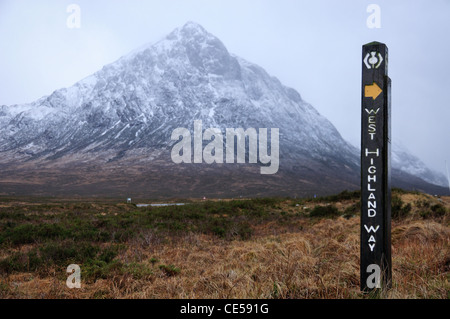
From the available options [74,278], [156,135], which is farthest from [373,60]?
[156,135]

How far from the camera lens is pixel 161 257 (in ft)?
25.4

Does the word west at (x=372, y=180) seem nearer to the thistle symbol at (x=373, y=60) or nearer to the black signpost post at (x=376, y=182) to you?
the black signpost post at (x=376, y=182)

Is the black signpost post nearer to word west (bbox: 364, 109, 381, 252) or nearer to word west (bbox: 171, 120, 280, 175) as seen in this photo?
word west (bbox: 364, 109, 381, 252)

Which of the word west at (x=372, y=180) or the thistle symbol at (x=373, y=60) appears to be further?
the thistle symbol at (x=373, y=60)

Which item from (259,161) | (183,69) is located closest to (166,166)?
(259,161)

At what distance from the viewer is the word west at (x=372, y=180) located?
381 centimetres

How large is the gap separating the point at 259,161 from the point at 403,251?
122m

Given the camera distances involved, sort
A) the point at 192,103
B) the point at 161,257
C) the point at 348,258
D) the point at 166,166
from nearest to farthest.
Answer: the point at 348,258
the point at 161,257
the point at 166,166
the point at 192,103

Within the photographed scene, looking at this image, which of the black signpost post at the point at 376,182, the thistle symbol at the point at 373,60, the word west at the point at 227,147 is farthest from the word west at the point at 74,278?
the word west at the point at 227,147

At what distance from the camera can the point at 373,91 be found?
3900 millimetres

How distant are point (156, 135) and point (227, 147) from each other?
116 feet

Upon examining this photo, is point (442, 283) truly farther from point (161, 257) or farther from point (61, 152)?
point (61, 152)

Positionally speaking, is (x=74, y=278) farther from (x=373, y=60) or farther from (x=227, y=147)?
(x=227, y=147)
